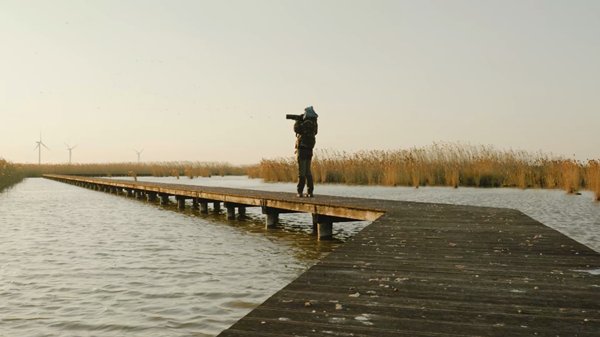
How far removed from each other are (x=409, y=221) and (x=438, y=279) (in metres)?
3.50

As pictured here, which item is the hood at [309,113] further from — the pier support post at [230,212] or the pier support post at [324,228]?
the pier support post at [230,212]

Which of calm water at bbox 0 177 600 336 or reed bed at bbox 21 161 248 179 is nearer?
calm water at bbox 0 177 600 336

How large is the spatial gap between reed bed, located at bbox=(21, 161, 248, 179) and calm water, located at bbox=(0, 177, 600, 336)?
106ft

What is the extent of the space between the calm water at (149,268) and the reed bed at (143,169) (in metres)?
32.3

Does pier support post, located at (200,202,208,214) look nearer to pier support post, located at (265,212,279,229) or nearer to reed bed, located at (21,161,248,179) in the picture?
pier support post, located at (265,212,279,229)

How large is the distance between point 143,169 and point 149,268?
1844 inches

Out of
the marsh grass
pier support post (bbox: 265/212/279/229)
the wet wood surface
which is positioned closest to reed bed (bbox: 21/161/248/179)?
the marsh grass

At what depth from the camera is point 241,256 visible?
7312 millimetres

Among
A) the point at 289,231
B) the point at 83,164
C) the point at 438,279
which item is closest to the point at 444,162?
Answer: the point at 289,231

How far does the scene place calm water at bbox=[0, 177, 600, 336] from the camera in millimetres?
4273

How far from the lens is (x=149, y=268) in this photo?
641 cm

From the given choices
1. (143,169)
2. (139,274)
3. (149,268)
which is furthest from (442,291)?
(143,169)

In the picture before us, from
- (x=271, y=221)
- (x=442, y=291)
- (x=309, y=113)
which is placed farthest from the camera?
(x=271, y=221)

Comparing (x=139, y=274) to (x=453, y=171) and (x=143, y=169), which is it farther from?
(x=143, y=169)
